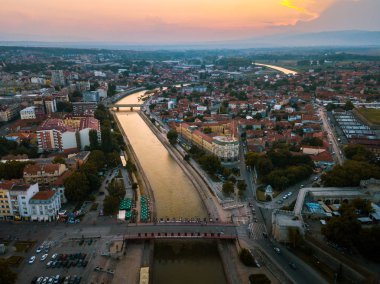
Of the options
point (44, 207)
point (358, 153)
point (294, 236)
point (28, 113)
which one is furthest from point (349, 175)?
point (28, 113)

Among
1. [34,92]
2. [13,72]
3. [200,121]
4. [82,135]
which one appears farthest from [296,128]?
[13,72]

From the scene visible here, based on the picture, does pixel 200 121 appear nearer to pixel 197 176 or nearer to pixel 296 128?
pixel 296 128

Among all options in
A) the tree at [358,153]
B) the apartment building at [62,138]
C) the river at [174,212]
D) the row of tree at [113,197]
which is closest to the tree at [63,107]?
the river at [174,212]

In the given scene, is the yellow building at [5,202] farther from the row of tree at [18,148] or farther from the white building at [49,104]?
the white building at [49,104]

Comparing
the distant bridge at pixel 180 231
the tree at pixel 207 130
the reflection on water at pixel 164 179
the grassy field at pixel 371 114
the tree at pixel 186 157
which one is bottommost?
the reflection on water at pixel 164 179

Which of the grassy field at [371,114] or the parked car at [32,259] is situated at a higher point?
the grassy field at [371,114]

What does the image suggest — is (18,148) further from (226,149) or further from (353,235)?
(353,235)

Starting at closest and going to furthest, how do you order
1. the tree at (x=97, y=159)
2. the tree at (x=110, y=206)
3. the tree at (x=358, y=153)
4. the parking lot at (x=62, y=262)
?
1. the parking lot at (x=62, y=262)
2. the tree at (x=110, y=206)
3. the tree at (x=97, y=159)
4. the tree at (x=358, y=153)
